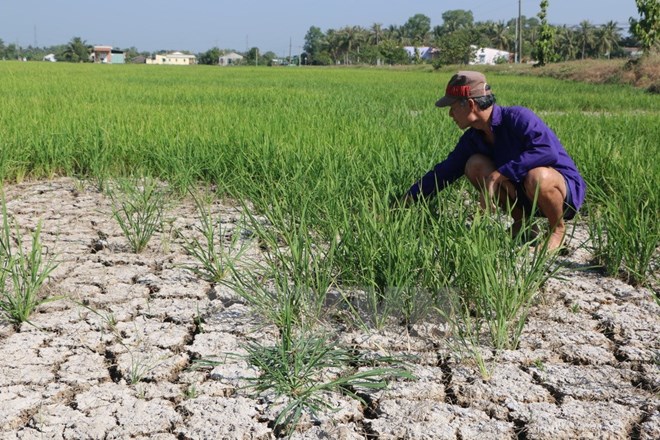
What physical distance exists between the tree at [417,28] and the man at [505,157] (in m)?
95.9

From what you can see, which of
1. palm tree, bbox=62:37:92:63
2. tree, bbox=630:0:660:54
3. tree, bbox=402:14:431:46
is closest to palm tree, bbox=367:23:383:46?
tree, bbox=402:14:431:46

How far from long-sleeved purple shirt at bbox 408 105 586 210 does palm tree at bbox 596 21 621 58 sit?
68.7 metres


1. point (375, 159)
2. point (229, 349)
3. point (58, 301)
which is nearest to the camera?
point (229, 349)

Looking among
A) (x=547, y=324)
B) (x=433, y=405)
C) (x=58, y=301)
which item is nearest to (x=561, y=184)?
(x=547, y=324)

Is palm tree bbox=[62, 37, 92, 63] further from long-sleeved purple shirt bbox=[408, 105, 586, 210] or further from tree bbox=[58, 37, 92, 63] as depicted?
long-sleeved purple shirt bbox=[408, 105, 586, 210]

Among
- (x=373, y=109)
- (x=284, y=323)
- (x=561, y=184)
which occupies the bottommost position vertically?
(x=284, y=323)

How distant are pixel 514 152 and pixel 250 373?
4.60ft

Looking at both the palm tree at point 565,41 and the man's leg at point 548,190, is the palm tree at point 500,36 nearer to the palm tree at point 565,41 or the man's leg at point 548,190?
the palm tree at point 565,41

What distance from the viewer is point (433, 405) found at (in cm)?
162

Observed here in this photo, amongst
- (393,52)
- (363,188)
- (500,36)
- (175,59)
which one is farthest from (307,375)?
(175,59)

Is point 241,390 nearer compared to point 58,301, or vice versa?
point 241,390

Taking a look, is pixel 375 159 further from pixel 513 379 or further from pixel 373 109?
pixel 373 109

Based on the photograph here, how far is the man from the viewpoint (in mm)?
2484

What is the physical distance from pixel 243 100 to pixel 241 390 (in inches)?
308
